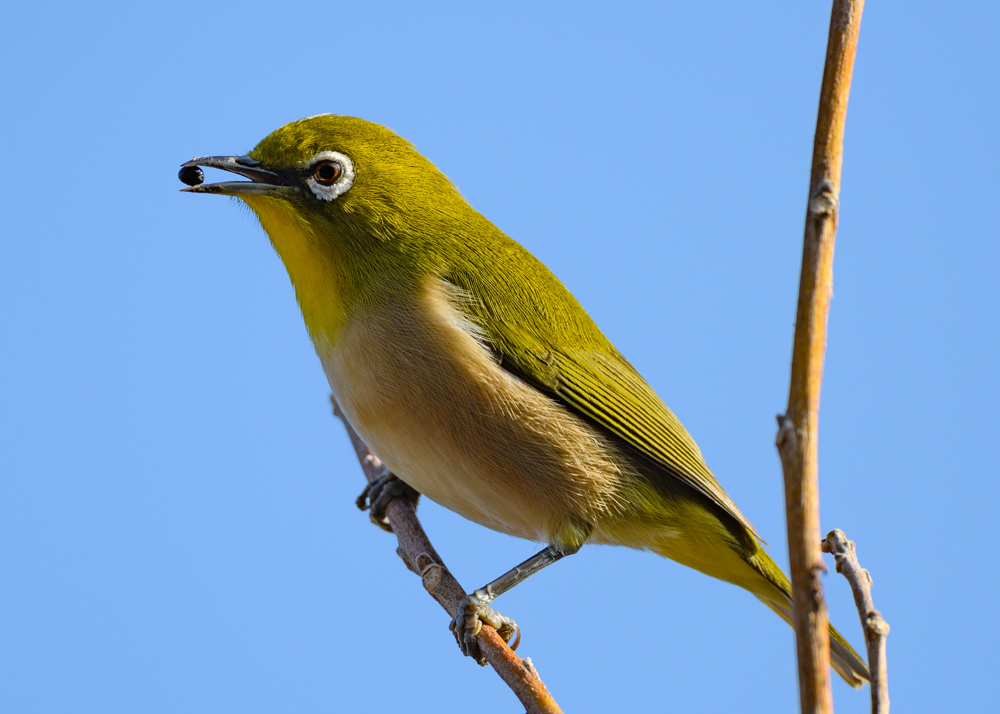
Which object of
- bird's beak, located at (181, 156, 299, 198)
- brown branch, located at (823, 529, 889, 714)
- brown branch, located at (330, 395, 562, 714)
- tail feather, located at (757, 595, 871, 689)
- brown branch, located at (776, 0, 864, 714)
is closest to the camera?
brown branch, located at (776, 0, 864, 714)

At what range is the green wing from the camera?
145 inches

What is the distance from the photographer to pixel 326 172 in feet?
12.3

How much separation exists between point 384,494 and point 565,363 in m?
1.44

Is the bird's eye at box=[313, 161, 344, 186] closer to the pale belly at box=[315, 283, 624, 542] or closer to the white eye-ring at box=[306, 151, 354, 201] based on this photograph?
the white eye-ring at box=[306, 151, 354, 201]

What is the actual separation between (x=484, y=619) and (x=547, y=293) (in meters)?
1.44

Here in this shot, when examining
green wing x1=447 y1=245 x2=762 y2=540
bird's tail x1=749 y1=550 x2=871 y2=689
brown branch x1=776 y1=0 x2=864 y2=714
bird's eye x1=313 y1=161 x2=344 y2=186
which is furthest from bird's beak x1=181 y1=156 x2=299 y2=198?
bird's tail x1=749 y1=550 x2=871 y2=689

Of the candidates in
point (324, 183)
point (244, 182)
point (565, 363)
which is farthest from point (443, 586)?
point (244, 182)

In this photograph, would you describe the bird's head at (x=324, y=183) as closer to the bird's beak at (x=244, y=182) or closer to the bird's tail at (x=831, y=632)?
the bird's beak at (x=244, y=182)

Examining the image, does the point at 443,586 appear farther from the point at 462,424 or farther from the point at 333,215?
the point at 333,215

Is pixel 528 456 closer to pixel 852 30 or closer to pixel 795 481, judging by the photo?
pixel 795 481

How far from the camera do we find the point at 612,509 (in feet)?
12.3

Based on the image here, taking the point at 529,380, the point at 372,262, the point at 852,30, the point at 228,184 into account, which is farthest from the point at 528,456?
the point at 852,30

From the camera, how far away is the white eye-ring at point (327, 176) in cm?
373

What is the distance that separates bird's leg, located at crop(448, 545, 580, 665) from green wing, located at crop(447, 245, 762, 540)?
2.19 feet
